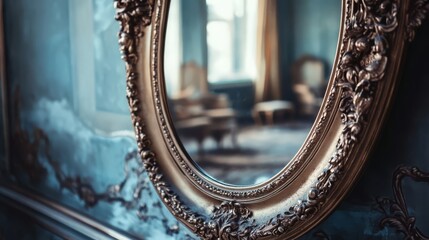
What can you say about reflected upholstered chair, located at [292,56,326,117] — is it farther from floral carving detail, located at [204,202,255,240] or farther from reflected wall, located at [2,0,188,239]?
reflected wall, located at [2,0,188,239]

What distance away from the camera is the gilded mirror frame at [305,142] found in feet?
2.70

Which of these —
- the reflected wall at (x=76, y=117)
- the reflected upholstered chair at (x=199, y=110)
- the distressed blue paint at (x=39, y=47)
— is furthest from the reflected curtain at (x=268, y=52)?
the distressed blue paint at (x=39, y=47)

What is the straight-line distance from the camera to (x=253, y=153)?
1022 millimetres

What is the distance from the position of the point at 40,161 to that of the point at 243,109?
0.99m

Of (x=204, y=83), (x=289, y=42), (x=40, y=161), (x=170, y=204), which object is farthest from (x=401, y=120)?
(x=40, y=161)

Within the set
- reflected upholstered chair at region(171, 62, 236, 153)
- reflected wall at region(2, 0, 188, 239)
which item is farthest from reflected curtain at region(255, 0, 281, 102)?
reflected wall at region(2, 0, 188, 239)

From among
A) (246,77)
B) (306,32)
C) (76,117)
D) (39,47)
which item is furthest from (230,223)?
(39,47)

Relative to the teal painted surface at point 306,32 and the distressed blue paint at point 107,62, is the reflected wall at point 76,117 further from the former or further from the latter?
the teal painted surface at point 306,32

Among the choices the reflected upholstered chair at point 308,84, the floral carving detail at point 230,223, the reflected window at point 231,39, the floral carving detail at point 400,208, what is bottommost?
the floral carving detail at point 230,223

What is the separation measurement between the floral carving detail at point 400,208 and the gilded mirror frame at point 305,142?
0.20 ft

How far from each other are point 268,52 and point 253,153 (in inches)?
7.4

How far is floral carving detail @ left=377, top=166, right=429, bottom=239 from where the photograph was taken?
833mm

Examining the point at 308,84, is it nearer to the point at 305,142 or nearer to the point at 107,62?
the point at 305,142

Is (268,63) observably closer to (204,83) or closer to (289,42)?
(289,42)
